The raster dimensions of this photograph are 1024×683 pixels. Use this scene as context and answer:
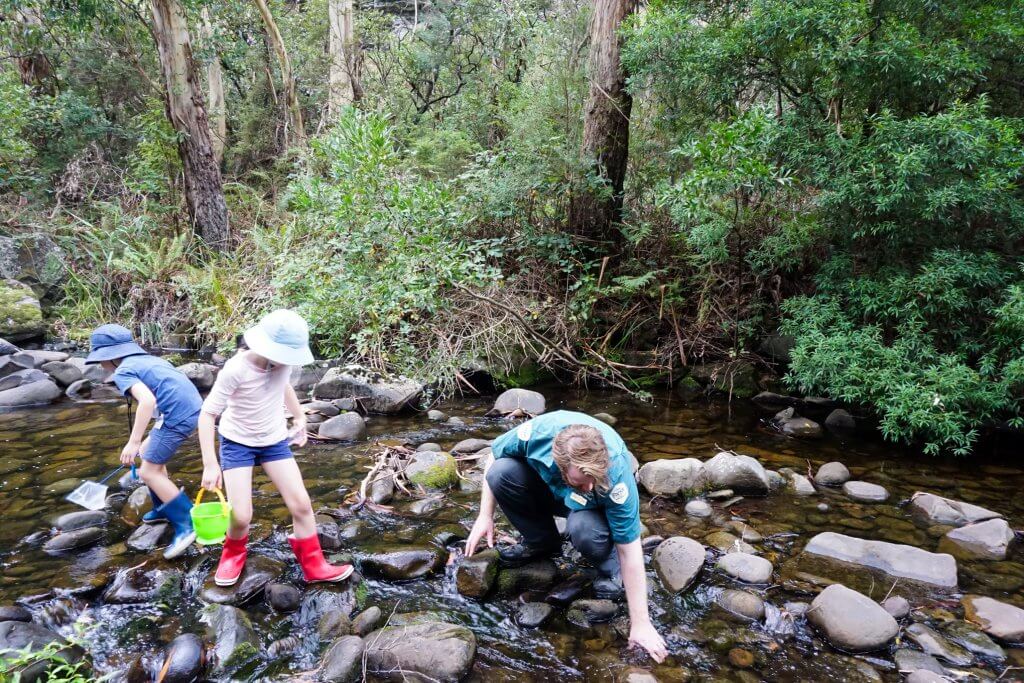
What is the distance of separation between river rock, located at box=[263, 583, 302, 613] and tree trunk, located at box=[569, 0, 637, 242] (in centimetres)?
571

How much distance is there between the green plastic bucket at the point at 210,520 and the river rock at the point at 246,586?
0.99ft

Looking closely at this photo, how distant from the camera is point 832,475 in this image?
4789 millimetres

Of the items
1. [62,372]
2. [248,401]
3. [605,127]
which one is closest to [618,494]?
[248,401]

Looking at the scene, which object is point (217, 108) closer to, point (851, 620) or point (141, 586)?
point (141, 586)

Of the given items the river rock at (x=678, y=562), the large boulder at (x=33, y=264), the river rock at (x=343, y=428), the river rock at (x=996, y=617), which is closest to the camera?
the river rock at (x=996, y=617)

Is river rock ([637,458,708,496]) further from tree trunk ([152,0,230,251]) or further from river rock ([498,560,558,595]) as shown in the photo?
tree trunk ([152,0,230,251])

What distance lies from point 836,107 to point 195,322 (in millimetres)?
8565

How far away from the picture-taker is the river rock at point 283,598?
10.1ft

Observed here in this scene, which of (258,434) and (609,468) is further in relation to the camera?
(258,434)

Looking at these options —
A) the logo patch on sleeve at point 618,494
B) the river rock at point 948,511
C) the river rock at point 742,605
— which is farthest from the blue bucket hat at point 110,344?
the river rock at point 948,511

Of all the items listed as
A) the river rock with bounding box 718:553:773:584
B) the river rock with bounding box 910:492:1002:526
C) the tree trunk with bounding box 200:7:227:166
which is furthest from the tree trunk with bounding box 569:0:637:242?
the tree trunk with bounding box 200:7:227:166

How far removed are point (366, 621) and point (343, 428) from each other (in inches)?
112

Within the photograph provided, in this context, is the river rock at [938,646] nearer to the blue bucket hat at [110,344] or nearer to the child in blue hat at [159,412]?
the child in blue hat at [159,412]

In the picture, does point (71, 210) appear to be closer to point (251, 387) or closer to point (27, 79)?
point (27, 79)
